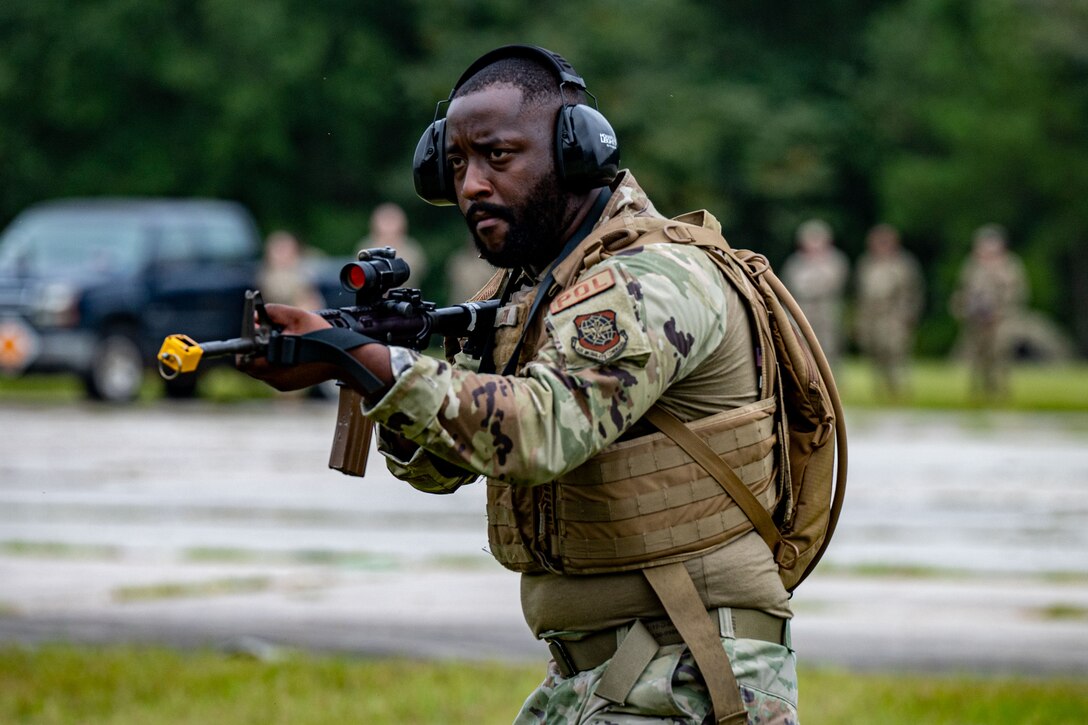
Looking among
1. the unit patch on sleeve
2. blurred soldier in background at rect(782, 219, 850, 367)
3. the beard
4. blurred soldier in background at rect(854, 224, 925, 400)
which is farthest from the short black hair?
blurred soldier in background at rect(854, 224, 925, 400)

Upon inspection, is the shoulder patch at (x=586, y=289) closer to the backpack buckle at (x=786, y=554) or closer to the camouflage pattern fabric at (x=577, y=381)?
the camouflage pattern fabric at (x=577, y=381)

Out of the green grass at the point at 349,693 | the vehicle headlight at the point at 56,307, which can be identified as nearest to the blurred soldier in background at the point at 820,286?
the vehicle headlight at the point at 56,307

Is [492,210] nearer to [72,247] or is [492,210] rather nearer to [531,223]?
[531,223]

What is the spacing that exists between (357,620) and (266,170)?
38004 mm

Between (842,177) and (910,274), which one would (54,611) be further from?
(842,177)

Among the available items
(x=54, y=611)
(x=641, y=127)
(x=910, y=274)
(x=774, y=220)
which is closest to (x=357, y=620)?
(x=54, y=611)

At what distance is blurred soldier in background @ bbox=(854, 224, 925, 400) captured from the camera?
25.1m

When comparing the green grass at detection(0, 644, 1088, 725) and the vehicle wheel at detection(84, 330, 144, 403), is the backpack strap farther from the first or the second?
the vehicle wheel at detection(84, 330, 144, 403)

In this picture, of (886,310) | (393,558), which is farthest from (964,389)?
(393,558)

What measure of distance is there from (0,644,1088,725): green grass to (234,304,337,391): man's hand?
3485mm

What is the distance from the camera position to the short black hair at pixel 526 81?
3426mm

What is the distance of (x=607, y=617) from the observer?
3408mm

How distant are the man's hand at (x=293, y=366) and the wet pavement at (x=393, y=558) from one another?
1.43 m

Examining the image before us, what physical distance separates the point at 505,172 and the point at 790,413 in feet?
2.51
